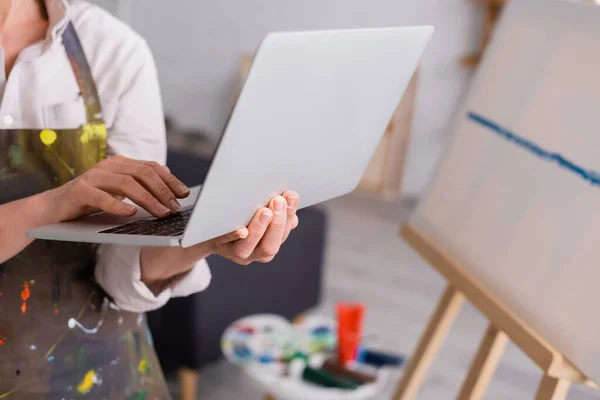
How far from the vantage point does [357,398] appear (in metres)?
1.83

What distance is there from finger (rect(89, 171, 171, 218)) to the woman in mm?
104

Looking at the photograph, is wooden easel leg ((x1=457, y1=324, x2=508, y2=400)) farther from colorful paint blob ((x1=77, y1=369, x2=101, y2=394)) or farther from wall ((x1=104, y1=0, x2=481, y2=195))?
wall ((x1=104, y1=0, x2=481, y2=195))

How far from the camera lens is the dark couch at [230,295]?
2.13 meters

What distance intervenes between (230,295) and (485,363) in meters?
1.21

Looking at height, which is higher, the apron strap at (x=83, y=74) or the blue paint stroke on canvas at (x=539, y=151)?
the blue paint stroke on canvas at (x=539, y=151)

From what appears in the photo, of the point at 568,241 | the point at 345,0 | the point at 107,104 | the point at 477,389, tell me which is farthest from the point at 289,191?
the point at 345,0

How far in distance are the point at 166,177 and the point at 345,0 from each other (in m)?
3.89

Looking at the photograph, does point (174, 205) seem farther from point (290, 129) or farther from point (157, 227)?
point (290, 129)

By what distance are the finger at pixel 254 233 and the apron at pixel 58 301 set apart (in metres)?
0.30

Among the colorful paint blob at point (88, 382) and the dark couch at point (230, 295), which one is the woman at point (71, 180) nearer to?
the colorful paint blob at point (88, 382)

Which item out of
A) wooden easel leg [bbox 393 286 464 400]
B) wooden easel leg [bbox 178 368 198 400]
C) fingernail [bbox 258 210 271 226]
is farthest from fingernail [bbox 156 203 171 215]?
wooden easel leg [bbox 178 368 198 400]

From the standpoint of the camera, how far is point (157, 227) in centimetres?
67

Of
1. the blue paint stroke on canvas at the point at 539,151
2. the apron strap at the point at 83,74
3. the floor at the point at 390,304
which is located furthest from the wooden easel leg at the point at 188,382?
the apron strap at the point at 83,74

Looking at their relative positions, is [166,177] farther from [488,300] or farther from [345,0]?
[345,0]
